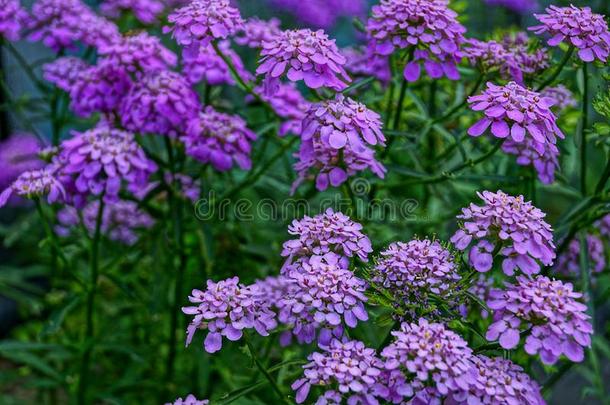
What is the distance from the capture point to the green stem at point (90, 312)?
7.82ft

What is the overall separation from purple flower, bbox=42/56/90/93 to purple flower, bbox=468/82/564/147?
1407mm

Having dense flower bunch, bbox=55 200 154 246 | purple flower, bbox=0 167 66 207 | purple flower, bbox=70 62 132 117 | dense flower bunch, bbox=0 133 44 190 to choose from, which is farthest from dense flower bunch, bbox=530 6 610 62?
dense flower bunch, bbox=0 133 44 190

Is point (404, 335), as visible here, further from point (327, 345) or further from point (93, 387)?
point (93, 387)

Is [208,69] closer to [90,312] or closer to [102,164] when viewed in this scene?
[102,164]

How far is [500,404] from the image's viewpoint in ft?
4.73

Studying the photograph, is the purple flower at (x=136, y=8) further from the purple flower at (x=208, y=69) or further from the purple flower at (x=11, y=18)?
the purple flower at (x=208, y=69)

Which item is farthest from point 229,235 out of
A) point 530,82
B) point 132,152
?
point 530,82

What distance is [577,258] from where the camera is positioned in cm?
233

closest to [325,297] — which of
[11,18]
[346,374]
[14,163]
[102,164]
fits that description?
[346,374]

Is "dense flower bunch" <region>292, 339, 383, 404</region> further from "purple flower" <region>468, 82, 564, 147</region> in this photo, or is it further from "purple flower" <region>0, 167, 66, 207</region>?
"purple flower" <region>0, 167, 66, 207</region>

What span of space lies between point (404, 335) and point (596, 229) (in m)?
1.32

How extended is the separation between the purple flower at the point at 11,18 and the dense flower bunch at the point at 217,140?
820mm

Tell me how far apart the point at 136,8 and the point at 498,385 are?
2.09 meters

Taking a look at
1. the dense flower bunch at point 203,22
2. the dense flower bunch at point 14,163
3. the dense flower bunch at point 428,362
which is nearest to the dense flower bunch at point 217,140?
the dense flower bunch at point 203,22
